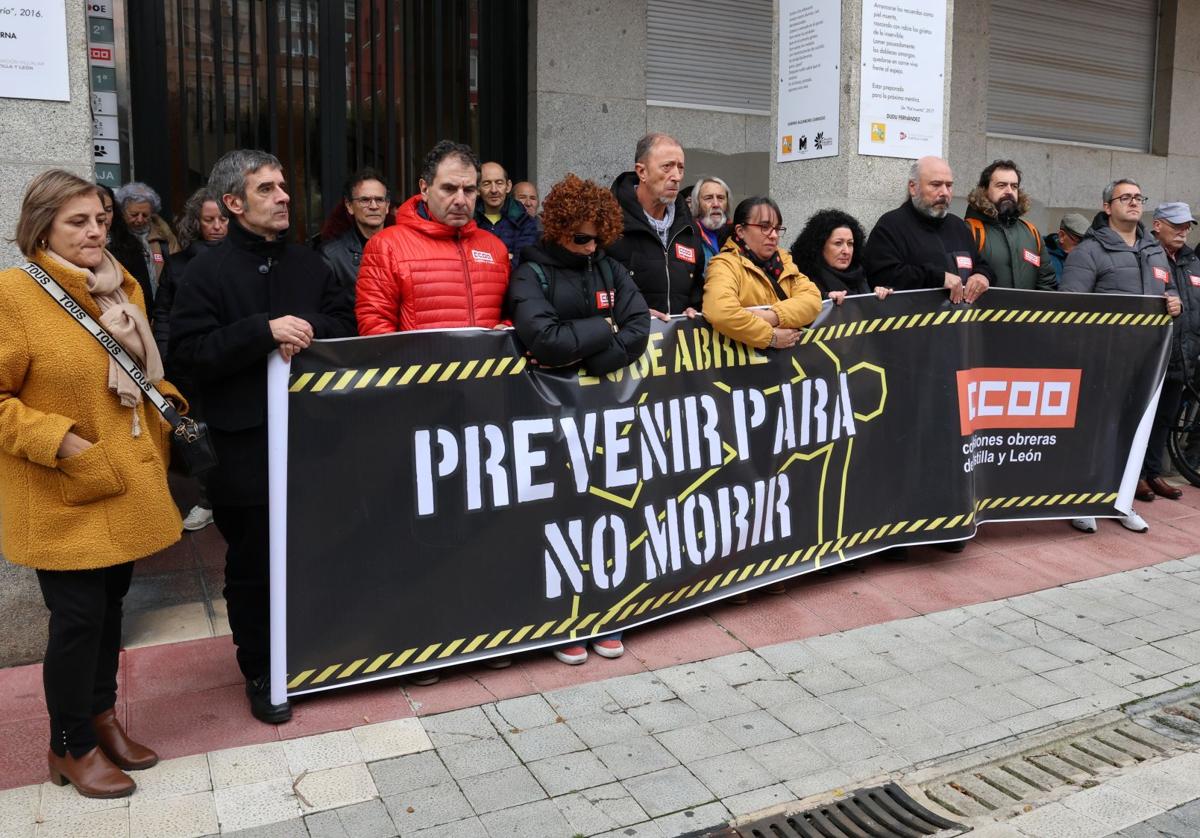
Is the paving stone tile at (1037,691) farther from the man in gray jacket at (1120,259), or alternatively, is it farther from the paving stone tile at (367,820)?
the paving stone tile at (367,820)

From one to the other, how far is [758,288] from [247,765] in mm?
3035

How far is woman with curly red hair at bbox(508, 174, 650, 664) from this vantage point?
4371 millimetres

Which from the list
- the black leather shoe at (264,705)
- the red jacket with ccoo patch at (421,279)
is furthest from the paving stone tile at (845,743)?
the red jacket with ccoo patch at (421,279)

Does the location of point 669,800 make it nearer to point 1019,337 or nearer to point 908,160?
point 1019,337

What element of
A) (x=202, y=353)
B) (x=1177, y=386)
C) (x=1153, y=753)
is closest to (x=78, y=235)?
(x=202, y=353)

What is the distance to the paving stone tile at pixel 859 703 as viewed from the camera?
14.0ft

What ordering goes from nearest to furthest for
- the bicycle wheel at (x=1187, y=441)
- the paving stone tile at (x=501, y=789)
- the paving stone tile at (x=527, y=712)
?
the paving stone tile at (x=501, y=789)
the paving stone tile at (x=527, y=712)
the bicycle wheel at (x=1187, y=441)

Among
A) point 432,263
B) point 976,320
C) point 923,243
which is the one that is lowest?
point 976,320

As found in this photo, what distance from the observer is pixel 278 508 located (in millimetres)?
3949

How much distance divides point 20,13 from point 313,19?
3.78m

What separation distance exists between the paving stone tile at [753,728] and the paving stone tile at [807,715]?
0.04 m

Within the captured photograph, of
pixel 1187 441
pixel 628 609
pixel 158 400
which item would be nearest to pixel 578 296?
pixel 628 609

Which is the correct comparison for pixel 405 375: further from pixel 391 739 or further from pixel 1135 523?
pixel 1135 523

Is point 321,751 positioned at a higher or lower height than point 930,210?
lower
